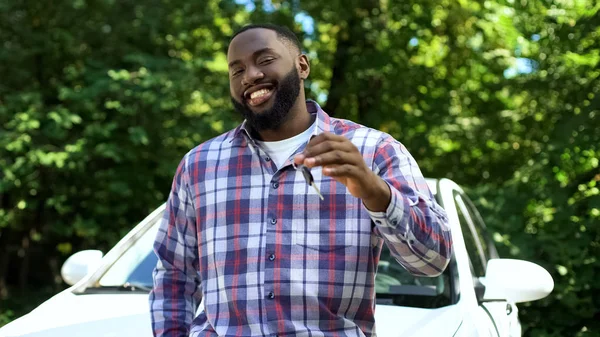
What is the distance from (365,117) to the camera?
9.84m

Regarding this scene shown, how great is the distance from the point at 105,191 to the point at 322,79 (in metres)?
3.83

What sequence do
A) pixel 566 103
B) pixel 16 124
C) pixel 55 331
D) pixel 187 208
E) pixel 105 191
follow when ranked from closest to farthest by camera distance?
pixel 187 208
pixel 55 331
pixel 566 103
pixel 16 124
pixel 105 191

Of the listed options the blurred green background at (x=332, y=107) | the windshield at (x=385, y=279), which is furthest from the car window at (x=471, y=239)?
the blurred green background at (x=332, y=107)

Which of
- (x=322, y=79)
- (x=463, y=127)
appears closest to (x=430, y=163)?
Answer: (x=463, y=127)

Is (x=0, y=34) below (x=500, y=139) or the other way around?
the other way around

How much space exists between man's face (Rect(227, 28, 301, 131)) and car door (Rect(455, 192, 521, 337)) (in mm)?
1550

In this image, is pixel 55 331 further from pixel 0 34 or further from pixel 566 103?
pixel 0 34

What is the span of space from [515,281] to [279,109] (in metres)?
1.50

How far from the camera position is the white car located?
9.98 ft

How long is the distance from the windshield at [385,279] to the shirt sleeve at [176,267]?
1194 millimetres

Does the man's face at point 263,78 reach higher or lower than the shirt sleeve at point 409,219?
higher

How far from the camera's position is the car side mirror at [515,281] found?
322 cm

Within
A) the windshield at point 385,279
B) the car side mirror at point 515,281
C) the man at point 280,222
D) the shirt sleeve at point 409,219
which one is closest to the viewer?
the shirt sleeve at point 409,219

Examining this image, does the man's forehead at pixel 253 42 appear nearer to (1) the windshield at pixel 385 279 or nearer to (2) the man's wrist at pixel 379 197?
(2) the man's wrist at pixel 379 197
